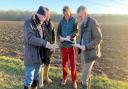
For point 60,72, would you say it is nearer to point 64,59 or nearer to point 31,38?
point 64,59

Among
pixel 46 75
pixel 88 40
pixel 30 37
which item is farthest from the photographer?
pixel 46 75

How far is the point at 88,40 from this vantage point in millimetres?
6953

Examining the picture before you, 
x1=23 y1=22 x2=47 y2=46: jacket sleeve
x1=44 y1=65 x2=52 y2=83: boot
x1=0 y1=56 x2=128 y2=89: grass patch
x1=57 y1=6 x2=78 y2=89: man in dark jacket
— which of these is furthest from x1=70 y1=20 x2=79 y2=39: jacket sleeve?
x1=23 y1=22 x2=47 y2=46: jacket sleeve

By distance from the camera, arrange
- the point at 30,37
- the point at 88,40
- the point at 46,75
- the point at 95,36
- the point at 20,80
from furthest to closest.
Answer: the point at 20,80, the point at 46,75, the point at 88,40, the point at 95,36, the point at 30,37

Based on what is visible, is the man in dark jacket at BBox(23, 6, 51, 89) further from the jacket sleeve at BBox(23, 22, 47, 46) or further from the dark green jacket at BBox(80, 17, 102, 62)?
the dark green jacket at BBox(80, 17, 102, 62)

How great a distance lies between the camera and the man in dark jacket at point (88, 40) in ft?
22.3

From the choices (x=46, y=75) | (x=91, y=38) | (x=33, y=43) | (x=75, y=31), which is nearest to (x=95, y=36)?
(x=91, y=38)

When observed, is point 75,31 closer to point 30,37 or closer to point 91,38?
point 91,38

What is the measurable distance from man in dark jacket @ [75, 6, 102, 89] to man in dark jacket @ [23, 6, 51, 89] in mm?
893

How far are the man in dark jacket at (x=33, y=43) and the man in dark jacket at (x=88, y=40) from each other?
893 millimetres

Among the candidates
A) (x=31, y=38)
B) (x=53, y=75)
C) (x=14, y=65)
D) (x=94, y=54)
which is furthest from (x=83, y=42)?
(x=14, y=65)

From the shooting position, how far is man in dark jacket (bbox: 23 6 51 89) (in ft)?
20.2

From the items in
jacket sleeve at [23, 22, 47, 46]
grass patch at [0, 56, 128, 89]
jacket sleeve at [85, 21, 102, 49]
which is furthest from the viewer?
grass patch at [0, 56, 128, 89]

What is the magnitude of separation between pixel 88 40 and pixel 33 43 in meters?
1.35
